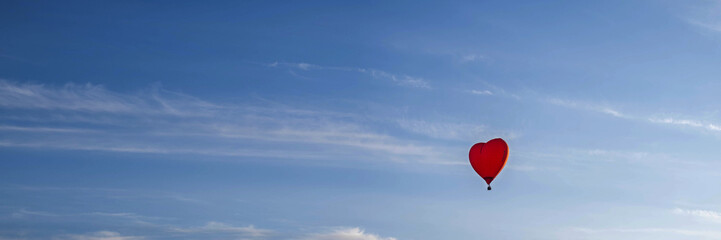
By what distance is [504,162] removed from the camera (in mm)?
85812

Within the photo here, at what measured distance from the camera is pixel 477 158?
284 feet

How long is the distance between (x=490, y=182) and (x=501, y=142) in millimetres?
4976

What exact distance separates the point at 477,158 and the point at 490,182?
323 cm

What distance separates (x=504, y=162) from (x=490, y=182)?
2.93 metres

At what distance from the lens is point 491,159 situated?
8556 centimetres

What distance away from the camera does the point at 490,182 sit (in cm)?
8638

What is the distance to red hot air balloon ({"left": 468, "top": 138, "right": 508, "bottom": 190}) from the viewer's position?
85375mm

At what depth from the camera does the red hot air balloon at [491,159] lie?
280 feet

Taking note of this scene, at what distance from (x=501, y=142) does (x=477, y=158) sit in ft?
11.3

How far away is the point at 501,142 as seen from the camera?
85.8 metres
